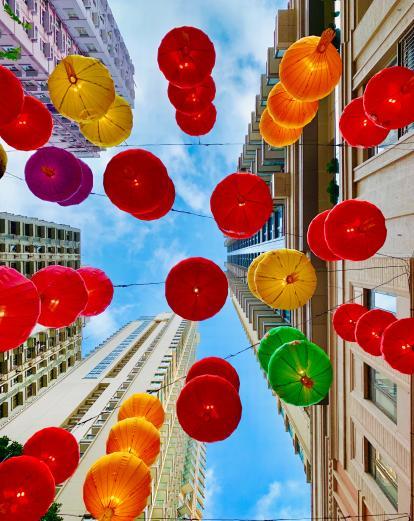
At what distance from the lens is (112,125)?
26.3ft

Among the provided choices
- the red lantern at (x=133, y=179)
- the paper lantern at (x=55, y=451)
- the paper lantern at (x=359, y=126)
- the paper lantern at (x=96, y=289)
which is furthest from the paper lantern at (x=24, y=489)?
the paper lantern at (x=359, y=126)

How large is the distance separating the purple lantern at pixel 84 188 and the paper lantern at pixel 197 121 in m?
2.86

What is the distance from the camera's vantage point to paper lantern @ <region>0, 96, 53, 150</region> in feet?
22.1

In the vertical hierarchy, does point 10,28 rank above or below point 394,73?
above

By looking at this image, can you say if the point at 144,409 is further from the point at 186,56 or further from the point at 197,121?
the point at 186,56

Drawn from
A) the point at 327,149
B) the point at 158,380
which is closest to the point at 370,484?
the point at 327,149

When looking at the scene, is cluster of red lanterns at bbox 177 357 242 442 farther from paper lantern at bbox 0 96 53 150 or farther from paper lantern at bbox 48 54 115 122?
paper lantern at bbox 0 96 53 150

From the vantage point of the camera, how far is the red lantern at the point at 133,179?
603cm

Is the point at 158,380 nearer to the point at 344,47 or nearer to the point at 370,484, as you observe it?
the point at 370,484

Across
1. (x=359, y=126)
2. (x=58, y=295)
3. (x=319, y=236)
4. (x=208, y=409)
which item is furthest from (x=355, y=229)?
(x=58, y=295)

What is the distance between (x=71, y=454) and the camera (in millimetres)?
7199

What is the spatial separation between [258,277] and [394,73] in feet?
14.7

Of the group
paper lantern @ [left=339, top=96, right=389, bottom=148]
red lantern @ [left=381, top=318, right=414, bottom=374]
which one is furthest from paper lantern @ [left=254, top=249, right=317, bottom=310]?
paper lantern @ [left=339, top=96, right=389, bottom=148]

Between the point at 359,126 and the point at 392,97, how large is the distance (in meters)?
1.53
